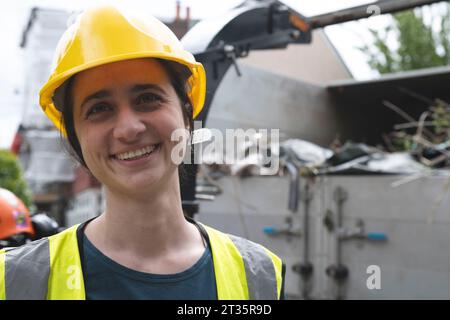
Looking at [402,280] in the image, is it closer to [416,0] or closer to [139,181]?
[416,0]

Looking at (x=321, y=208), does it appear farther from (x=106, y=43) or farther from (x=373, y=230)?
(x=106, y=43)

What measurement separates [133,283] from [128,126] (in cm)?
37

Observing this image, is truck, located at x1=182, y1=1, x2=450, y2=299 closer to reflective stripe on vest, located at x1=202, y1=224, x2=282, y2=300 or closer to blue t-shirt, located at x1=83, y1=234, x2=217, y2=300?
reflective stripe on vest, located at x1=202, y1=224, x2=282, y2=300

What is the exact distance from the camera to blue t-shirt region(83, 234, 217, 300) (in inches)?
51.8

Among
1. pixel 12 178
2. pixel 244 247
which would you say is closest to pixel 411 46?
pixel 12 178

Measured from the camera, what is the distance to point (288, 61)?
1185 cm

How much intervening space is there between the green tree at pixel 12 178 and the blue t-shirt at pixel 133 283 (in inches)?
389

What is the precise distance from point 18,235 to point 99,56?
2.46m

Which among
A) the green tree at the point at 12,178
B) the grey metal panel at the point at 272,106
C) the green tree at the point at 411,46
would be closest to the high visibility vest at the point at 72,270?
the grey metal panel at the point at 272,106

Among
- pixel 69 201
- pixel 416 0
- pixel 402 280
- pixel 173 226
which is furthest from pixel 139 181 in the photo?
pixel 69 201

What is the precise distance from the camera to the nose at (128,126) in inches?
52.1
